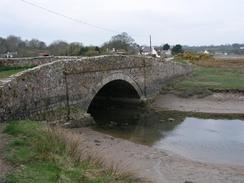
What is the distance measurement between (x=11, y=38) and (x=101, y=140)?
42173 millimetres

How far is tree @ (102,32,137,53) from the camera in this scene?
2213 inches

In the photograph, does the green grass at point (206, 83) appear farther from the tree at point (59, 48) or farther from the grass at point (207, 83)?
the tree at point (59, 48)

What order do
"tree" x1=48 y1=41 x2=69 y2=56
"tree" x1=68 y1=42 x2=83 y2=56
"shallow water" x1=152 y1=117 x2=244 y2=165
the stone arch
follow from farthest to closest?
"tree" x1=48 y1=41 x2=69 y2=56, "tree" x1=68 y1=42 x2=83 y2=56, the stone arch, "shallow water" x1=152 y1=117 x2=244 y2=165

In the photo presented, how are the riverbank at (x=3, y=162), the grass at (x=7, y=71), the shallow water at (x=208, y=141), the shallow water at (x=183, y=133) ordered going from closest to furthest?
the riverbank at (x=3, y=162) → the shallow water at (x=208, y=141) → the shallow water at (x=183, y=133) → the grass at (x=7, y=71)

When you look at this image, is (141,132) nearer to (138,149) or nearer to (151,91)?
(138,149)

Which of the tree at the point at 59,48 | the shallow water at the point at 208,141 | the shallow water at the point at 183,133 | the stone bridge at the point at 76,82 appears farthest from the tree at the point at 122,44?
the shallow water at the point at 208,141

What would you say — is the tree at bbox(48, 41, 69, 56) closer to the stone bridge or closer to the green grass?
the green grass

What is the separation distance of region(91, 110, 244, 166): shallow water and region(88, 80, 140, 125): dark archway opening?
37 cm

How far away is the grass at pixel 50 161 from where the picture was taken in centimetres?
803

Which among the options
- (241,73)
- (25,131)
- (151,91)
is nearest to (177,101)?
(151,91)

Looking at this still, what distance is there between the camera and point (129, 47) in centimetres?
5862

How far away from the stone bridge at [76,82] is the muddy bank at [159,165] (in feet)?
9.03

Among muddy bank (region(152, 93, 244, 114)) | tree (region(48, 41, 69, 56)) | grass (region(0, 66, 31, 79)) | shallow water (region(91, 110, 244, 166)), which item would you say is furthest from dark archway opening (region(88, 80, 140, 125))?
tree (region(48, 41, 69, 56))

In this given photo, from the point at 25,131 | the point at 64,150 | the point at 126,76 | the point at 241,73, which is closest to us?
the point at 64,150
